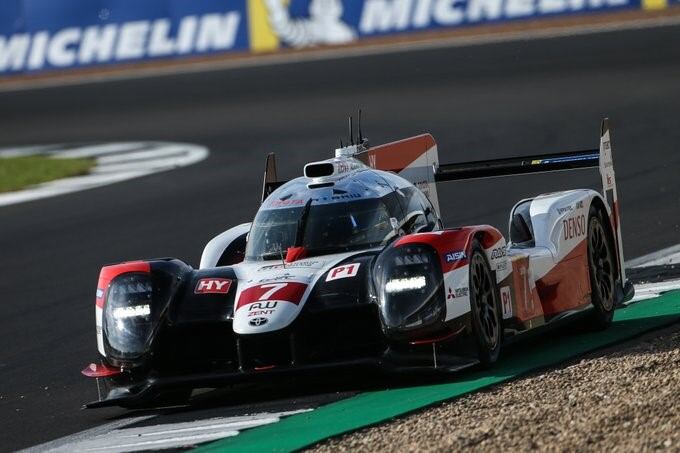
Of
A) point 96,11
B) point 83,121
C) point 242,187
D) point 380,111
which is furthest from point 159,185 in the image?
point 96,11

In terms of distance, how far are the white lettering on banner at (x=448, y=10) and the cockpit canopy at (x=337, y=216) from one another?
71.0 feet

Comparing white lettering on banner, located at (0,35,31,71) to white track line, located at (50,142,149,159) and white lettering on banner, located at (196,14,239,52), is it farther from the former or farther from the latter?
white track line, located at (50,142,149,159)

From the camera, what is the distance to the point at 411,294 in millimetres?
7379

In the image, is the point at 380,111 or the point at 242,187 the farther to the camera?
the point at 380,111

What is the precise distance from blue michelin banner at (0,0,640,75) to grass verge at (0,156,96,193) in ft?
36.1

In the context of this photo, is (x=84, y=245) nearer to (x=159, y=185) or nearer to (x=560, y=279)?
(x=159, y=185)

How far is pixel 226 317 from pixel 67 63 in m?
28.9

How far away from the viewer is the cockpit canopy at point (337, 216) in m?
8.27

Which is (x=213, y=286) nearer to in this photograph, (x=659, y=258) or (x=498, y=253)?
(x=498, y=253)

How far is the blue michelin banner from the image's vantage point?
104 ft

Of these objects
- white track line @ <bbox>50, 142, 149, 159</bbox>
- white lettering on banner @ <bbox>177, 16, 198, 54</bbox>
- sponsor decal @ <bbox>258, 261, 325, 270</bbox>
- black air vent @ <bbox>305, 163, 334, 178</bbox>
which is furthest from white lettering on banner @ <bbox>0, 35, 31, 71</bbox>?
sponsor decal @ <bbox>258, 261, 325, 270</bbox>

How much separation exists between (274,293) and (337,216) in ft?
Result: 3.27

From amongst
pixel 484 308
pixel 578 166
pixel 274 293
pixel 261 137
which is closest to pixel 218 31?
pixel 261 137

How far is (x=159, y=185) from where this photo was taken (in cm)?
1914
